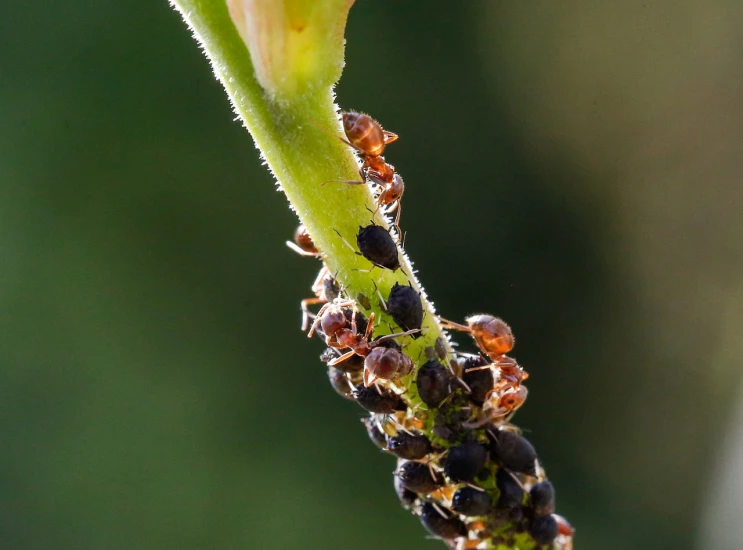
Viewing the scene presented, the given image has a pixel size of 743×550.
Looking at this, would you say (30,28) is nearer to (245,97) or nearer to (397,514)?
(397,514)

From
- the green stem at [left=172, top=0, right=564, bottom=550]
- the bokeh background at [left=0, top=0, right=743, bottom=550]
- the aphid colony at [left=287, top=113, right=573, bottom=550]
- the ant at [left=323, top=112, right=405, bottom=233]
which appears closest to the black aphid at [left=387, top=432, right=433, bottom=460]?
the aphid colony at [left=287, top=113, right=573, bottom=550]

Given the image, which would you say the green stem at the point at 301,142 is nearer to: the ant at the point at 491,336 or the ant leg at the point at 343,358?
the ant leg at the point at 343,358


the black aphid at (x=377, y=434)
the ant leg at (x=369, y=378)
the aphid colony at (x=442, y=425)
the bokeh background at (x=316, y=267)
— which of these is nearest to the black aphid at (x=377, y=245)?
the aphid colony at (x=442, y=425)

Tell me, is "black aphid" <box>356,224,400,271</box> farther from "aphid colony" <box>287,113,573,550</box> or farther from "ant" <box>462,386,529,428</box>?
"ant" <box>462,386,529,428</box>

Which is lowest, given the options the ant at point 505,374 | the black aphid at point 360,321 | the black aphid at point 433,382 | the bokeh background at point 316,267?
the bokeh background at point 316,267

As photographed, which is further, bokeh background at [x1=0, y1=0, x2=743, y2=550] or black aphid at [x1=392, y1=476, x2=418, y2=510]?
bokeh background at [x1=0, y1=0, x2=743, y2=550]

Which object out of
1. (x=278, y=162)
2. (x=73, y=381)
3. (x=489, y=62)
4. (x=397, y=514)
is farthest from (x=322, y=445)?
(x=278, y=162)

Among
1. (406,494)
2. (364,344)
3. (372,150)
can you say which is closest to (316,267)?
(372,150)
